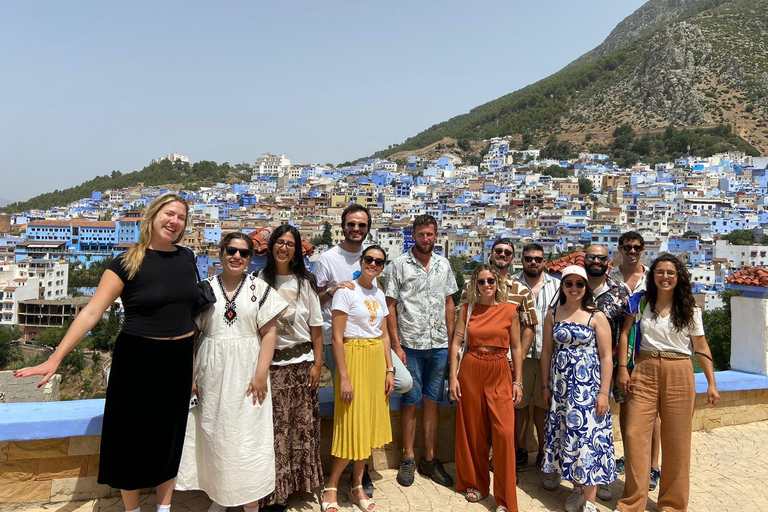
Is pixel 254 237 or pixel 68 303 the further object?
pixel 68 303

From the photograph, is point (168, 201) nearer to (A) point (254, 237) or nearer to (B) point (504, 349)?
(A) point (254, 237)

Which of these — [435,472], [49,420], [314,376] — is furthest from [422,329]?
[49,420]

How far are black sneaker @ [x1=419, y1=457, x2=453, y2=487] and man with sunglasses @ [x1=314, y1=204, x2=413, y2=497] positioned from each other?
0.31 m

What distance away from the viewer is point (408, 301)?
102 inches

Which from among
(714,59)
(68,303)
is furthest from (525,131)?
(68,303)

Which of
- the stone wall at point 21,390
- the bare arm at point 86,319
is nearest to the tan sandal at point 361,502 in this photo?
the bare arm at point 86,319

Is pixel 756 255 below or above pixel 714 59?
below

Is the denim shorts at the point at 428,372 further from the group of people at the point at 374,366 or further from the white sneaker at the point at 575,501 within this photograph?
the white sneaker at the point at 575,501

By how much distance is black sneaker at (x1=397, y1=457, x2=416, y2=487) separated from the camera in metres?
2.53

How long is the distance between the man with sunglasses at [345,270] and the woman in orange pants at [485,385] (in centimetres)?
27

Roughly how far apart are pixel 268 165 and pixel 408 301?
79984mm

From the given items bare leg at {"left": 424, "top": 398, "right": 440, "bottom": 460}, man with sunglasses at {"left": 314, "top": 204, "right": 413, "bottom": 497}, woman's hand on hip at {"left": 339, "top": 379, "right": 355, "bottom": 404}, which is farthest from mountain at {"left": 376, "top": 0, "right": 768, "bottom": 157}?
woman's hand on hip at {"left": 339, "top": 379, "right": 355, "bottom": 404}

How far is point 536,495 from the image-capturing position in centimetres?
250

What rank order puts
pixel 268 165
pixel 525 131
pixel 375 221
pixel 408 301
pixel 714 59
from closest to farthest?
pixel 408 301 → pixel 375 221 → pixel 714 59 → pixel 525 131 → pixel 268 165
